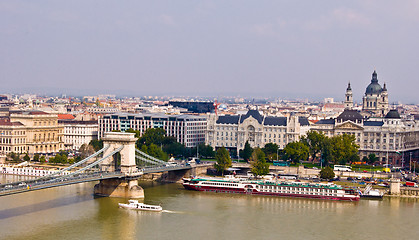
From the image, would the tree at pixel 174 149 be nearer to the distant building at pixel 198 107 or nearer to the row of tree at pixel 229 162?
the row of tree at pixel 229 162

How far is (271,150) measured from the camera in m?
54.0

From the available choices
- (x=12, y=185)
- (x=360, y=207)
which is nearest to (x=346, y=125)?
A: (x=360, y=207)

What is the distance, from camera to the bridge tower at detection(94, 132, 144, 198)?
37.9 m

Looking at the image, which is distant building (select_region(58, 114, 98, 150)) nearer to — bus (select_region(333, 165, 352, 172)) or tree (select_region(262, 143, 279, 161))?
tree (select_region(262, 143, 279, 161))

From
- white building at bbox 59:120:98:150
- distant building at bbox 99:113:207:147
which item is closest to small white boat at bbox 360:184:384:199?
distant building at bbox 99:113:207:147

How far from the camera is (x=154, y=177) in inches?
1831

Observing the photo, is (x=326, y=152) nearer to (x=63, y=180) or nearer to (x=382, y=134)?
(x=382, y=134)

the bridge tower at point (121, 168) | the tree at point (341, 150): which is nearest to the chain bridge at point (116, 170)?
the bridge tower at point (121, 168)

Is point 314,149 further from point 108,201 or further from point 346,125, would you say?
point 108,201

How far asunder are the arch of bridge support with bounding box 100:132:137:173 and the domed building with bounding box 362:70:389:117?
4893cm

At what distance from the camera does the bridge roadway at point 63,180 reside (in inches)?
1171

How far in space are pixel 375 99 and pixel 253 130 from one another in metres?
29.4

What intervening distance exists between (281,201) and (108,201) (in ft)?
31.8

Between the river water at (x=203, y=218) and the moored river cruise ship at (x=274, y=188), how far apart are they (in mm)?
911
